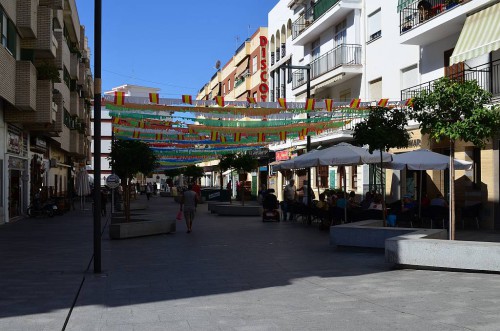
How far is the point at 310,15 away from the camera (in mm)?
35156

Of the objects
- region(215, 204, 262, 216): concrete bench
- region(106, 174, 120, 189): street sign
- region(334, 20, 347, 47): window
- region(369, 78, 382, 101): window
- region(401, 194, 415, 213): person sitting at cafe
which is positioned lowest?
region(215, 204, 262, 216): concrete bench

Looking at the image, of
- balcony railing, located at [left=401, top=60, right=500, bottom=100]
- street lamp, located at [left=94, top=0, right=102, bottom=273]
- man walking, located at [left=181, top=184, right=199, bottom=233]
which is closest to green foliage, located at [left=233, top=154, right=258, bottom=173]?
man walking, located at [left=181, top=184, right=199, bottom=233]

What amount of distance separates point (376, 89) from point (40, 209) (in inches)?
625

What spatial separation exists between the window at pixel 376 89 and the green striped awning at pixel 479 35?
770cm

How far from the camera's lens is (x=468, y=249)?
9.73 metres

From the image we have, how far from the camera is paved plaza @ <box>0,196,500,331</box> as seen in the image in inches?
262

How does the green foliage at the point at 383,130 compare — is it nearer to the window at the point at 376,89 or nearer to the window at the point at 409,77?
the window at the point at 409,77

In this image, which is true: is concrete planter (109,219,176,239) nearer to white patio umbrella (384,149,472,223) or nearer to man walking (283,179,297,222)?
man walking (283,179,297,222)

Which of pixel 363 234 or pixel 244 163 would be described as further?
pixel 244 163

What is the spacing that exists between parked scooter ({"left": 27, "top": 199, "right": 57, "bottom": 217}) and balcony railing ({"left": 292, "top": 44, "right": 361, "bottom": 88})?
14669 mm

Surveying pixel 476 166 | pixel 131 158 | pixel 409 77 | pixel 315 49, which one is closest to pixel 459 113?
pixel 476 166

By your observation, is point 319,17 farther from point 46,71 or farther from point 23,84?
point 23,84

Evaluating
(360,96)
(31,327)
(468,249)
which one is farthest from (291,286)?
(360,96)

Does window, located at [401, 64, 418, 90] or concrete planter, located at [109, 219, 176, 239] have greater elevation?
window, located at [401, 64, 418, 90]
